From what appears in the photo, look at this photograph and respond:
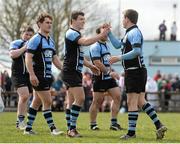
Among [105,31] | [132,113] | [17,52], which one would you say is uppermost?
[105,31]

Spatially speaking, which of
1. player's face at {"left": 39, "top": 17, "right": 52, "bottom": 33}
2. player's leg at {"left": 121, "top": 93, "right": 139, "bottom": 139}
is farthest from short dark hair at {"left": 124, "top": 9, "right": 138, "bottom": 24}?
player's face at {"left": 39, "top": 17, "right": 52, "bottom": 33}

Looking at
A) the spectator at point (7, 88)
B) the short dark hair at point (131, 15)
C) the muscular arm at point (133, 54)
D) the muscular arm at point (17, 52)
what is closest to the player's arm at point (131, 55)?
the muscular arm at point (133, 54)

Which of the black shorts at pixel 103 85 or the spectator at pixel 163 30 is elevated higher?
the spectator at pixel 163 30

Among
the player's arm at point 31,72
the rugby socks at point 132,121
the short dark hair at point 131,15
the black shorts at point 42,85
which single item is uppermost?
the short dark hair at point 131,15

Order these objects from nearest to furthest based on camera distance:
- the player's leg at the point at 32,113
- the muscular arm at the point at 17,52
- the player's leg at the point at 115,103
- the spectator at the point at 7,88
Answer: the player's leg at the point at 32,113 → the muscular arm at the point at 17,52 → the player's leg at the point at 115,103 → the spectator at the point at 7,88

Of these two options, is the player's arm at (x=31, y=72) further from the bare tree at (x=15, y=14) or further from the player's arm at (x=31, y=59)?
the bare tree at (x=15, y=14)

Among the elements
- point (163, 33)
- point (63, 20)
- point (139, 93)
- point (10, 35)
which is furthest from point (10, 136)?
point (63, 20)

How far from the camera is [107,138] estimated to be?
38.3ft

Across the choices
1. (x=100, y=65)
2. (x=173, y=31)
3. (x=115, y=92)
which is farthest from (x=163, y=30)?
(x=100, y=65)

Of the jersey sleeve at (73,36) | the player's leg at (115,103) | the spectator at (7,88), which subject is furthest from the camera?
the spectator at (7,88)

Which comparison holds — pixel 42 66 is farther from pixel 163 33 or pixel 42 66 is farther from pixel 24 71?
pixel 163 33

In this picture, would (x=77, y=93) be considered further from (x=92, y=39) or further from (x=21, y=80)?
(x=21, y=80)

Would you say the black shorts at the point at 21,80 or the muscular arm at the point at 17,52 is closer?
the muscular arm at the point at 17,52

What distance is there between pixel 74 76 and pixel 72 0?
4102cm
